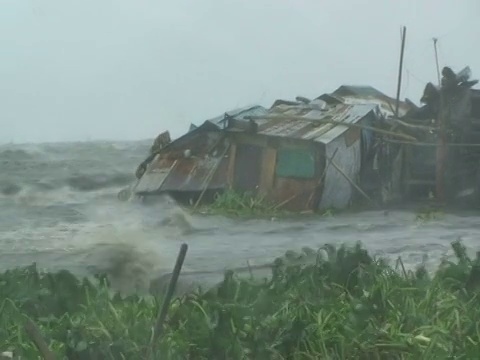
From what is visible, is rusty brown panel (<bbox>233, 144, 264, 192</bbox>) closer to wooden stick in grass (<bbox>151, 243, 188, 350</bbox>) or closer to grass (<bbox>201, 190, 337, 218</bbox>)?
grass (<bbox>201, 190, 337, 218</bbox>)

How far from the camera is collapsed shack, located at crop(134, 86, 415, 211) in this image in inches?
211

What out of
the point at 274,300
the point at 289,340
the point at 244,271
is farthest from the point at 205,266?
the point at 289,340

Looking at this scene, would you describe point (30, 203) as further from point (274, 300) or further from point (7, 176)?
point (274, 300)

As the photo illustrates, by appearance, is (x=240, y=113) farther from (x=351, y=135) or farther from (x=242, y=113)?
(x=351, y=135)

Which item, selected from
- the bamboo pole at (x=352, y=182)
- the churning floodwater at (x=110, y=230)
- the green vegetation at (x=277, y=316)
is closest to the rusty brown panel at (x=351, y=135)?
the bamboo pole at (x=352, y=182)

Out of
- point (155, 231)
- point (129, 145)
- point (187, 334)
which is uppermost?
point (129, 145)

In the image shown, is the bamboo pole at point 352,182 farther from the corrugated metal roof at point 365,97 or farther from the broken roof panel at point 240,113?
the broken roof panel at point 240,113

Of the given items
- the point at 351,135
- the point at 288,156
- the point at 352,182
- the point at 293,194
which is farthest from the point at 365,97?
the point at 293,194

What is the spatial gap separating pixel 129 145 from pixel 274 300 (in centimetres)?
120

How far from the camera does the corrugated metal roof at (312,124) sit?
5.70 metres

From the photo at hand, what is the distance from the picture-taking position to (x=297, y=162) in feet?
19.6

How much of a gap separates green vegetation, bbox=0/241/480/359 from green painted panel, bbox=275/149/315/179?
950 mm

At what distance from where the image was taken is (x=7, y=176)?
4.91 meters

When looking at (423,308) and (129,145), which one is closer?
(423,308)
